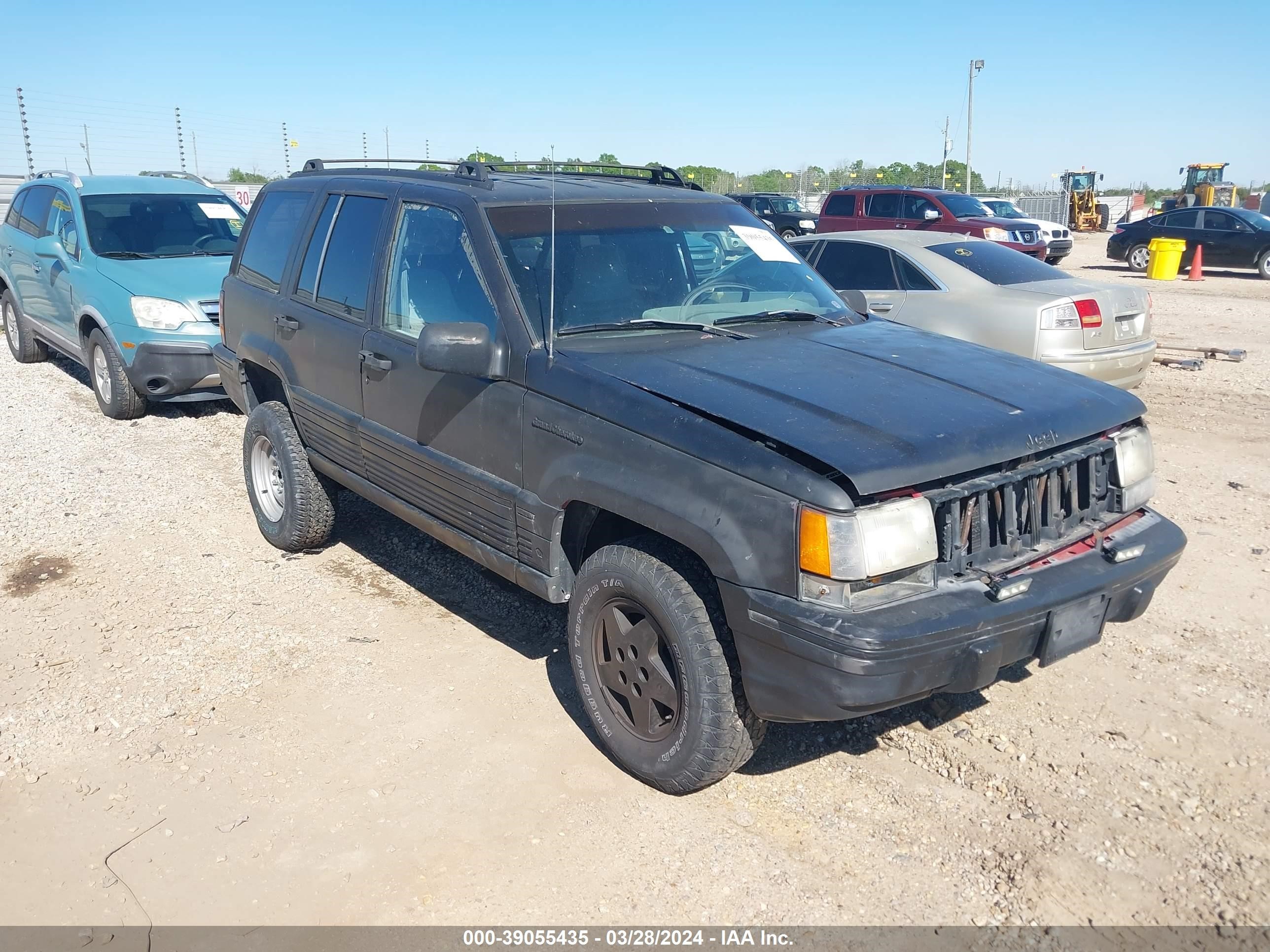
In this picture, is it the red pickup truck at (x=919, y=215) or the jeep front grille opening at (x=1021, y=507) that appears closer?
the jeep front grille opening at (x=1021, y=507)

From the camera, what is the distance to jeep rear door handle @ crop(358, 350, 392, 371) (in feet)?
14.0

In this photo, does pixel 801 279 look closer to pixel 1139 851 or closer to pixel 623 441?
pixel 623 441

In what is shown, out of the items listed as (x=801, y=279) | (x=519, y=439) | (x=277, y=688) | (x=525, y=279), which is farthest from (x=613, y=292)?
(x=277, y=688)

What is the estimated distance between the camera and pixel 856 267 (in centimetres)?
864

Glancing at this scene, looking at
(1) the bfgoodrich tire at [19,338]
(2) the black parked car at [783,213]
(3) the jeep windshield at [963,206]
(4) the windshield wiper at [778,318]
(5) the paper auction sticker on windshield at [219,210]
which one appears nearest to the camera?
(4) the windshield wiper at [778,318]

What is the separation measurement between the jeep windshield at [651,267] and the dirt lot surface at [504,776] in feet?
5.02

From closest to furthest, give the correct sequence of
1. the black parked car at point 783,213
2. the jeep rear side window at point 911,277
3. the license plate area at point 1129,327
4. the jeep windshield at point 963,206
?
the license plate area at point 1129,327, the jeep rear side window at point 911,277, the jeep windshield at point 963,206, the black parked car at point 783,213

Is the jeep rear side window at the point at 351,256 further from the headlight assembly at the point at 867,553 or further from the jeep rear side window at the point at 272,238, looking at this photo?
the headlight assembly at the point at 867,553

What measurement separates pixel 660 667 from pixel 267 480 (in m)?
3.26

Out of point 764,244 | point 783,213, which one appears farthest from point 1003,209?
point 764,244

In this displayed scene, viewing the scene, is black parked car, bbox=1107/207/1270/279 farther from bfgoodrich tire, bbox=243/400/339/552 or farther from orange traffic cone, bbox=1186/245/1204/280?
bfgoodrich tire, bbox=243/400/339/552

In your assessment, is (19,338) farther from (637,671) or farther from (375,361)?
(637,671)

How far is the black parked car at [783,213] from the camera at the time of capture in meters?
26.0

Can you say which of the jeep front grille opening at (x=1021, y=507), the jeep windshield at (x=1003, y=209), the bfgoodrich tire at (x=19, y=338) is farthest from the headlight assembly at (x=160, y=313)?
the jeep windshield at (x=1003, y=209)
